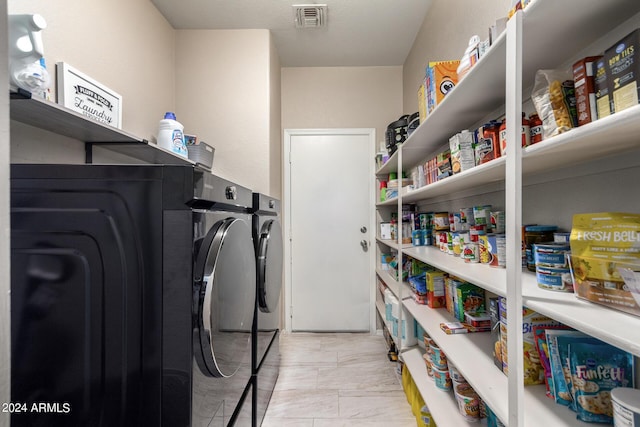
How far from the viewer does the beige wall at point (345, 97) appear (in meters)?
3.03

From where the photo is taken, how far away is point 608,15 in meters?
0.68

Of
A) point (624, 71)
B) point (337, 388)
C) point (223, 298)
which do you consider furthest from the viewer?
point (337, 388)

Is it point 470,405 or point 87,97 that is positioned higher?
point 87,97

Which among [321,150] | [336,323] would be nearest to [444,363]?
[336,323]

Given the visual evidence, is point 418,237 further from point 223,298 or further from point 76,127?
point 76,127

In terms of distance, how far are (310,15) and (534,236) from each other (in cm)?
220

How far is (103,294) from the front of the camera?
801mm

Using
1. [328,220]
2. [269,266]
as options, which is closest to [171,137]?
[269,266]

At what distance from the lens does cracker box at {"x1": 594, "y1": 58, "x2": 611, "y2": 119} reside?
0.57m

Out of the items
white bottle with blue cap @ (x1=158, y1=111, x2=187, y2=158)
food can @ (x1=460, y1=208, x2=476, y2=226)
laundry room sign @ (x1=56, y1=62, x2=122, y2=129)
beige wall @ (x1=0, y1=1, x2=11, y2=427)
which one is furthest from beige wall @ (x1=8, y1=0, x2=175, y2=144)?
food can @ (x1=460, y1=208, x2=476, y2=226)

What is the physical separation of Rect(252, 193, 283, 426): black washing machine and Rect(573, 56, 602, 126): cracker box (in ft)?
4.33

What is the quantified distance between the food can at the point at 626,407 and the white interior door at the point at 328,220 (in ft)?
7.96

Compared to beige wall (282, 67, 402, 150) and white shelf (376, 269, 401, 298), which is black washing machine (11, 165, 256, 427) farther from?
beige wall (282, 67, 402, 150)

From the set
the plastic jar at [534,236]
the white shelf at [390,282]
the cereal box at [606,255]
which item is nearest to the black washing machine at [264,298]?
the white shelf at [390,282]
